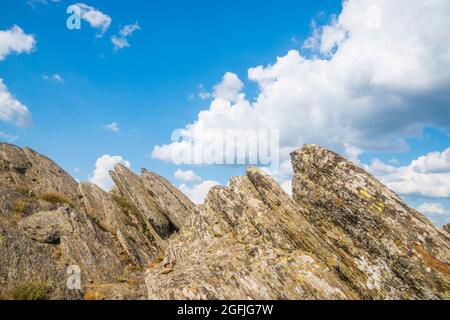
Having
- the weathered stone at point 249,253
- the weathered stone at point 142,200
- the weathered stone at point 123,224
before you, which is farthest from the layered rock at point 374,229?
the weathered stone at point 142,200

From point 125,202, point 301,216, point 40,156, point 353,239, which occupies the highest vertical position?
point 40,156

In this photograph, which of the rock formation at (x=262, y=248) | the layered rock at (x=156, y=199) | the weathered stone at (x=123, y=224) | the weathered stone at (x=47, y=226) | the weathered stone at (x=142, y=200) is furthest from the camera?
the layered rock at (x=156, y=199)

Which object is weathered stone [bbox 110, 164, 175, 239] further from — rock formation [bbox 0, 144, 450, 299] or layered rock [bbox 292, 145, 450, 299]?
layered rock [bbox 292, 145, 450, 299]

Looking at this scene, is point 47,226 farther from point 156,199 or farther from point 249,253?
point 249,253

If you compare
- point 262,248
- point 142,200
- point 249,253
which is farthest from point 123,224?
point 262,248

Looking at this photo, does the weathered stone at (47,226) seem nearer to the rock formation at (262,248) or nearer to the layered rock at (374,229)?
the rock formation at (262,248)

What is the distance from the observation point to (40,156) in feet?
152

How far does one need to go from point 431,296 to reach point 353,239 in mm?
4173

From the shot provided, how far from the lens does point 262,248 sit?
1655 cm

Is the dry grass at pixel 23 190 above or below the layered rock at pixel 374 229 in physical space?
above

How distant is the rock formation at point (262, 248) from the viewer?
14.2 metres

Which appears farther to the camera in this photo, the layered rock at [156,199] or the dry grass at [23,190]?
the layered rock at [156,199]
